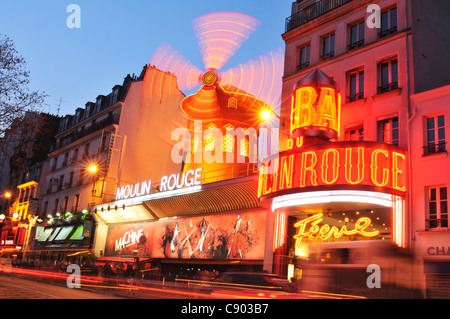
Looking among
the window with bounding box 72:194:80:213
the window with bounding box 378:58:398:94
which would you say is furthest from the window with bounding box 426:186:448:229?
the window with bounding box 72:194:80:213

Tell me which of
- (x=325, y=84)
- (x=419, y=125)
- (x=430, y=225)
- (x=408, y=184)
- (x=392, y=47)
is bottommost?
(x=430, y=225)

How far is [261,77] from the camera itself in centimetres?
2261

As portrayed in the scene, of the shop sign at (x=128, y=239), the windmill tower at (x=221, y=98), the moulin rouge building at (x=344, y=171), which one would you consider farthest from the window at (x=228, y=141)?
the shop sign at (x=128, y=239)

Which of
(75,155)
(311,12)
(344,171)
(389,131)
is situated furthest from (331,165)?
(75,155)

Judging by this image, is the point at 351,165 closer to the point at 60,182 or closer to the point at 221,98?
the point at 221,98

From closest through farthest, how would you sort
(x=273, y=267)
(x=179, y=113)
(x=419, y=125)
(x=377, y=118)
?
1. (x=419, y=125)
2. (x=377, y=118)
3. (x=273, y=267)
4. (x=179, y=113)

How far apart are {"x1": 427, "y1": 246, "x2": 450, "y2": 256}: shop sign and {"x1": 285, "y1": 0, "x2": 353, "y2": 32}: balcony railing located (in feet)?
33.9

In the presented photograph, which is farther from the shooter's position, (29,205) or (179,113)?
(29,205)

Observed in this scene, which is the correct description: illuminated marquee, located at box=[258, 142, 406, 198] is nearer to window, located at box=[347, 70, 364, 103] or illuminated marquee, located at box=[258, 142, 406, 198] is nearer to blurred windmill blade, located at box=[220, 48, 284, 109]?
window, located at box=[347, 70, 364, 103]

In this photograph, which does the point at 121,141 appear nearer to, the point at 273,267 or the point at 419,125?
the point at 273,267

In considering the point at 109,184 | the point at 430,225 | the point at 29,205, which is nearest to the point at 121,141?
the point at 109,184

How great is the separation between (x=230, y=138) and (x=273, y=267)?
1109cm

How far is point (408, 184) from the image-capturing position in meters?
14.3

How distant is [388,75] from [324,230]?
6027 mm
